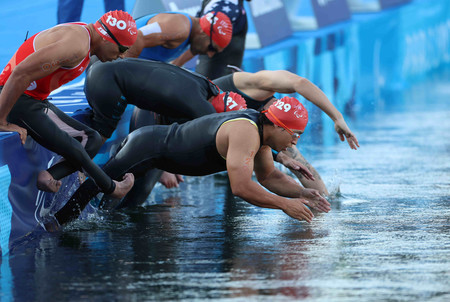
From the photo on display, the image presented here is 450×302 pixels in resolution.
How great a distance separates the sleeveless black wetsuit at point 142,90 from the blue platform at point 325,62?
466mm

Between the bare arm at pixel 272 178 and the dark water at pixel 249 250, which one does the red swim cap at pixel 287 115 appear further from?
the dark water at pixel 249 250

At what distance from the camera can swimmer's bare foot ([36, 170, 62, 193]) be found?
265 inches

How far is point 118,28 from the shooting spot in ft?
22.0

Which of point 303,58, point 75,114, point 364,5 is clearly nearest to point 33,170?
point 75,114

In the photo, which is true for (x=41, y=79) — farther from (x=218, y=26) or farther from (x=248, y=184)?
(x=218, y=26)

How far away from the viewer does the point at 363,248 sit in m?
6.16

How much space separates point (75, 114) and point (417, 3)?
1528 cm

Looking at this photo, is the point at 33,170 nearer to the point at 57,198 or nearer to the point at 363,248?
the point at 57,198

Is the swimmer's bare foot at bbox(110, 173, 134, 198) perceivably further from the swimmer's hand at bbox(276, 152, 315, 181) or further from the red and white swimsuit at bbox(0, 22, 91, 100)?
the swimmer's hand at bbox(276, 152, 315, 181)

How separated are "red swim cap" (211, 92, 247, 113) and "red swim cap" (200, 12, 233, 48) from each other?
3.76ft

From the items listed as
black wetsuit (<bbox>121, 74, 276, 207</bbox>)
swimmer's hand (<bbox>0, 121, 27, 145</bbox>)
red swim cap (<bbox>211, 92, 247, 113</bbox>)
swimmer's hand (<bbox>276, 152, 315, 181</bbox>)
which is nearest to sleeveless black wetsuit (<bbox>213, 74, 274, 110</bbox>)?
black wetsuit (<bbox>121, 74, 276, 207</bbox>)

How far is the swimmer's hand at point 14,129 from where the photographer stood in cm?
623

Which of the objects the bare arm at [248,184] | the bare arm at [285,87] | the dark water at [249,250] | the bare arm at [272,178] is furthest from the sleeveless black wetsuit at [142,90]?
the bare arm at [248,184]

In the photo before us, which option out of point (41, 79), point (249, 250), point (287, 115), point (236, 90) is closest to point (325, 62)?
point (236, 90)
